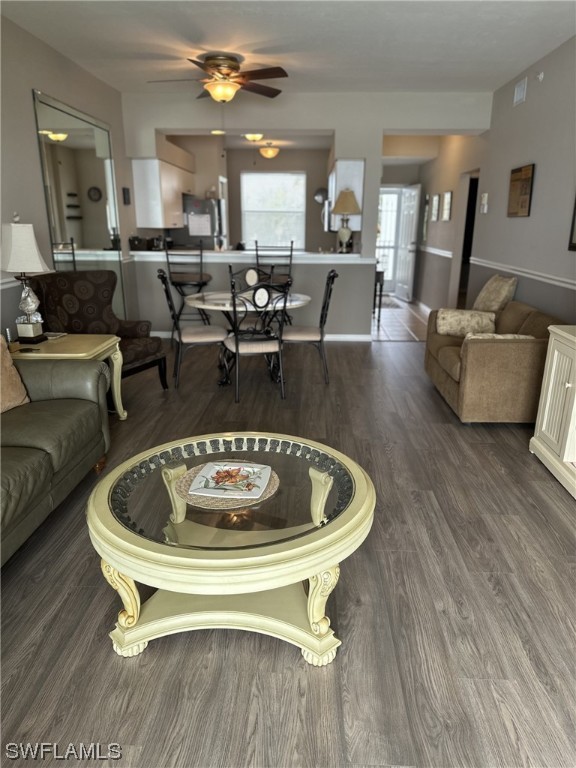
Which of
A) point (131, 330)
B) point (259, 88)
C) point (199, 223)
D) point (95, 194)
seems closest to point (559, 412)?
point (131, 330)

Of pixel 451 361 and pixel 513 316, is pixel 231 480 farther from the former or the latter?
pixel 513 316

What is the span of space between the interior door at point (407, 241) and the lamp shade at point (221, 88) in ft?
17.8

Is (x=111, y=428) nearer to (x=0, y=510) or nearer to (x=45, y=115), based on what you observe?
(x=0, y=510)

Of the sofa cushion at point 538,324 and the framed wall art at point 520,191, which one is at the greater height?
the framed wall art at point 520,191

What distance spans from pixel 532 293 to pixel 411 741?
3887 millimetres

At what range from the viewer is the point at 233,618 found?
5.60 ft

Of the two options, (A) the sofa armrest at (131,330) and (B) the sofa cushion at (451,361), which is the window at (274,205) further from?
(B) the sofa cushion at (451,361)

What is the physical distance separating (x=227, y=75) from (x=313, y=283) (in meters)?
2.48

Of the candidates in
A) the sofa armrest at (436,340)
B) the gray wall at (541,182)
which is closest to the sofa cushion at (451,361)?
the sofa armrest at (436,340)

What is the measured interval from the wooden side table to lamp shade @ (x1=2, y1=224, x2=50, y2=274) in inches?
18.2

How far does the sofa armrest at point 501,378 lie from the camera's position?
341 cm

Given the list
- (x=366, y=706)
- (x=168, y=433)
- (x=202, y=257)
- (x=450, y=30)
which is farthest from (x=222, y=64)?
(x=366, y=706)

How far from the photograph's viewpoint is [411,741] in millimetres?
1420

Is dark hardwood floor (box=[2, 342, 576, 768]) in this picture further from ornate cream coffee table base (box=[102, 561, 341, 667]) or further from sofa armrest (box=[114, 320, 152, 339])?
sofa armrest (box=[114, 320, 152, 339])
